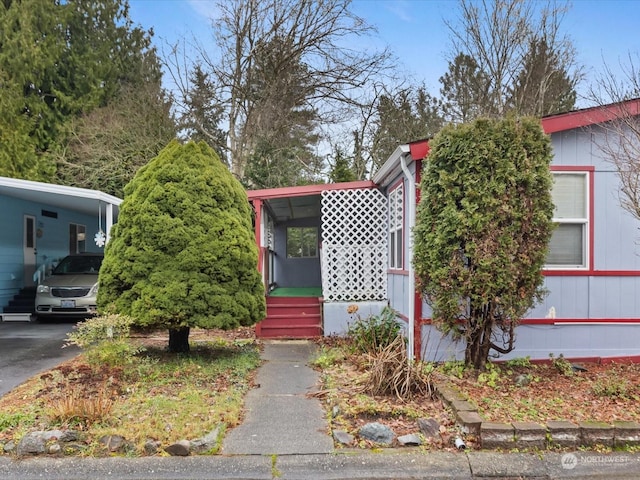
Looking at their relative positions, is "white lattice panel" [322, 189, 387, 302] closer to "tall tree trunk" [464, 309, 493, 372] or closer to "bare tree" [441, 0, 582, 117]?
"tall tree trunk" [464, 309, 493, 372]

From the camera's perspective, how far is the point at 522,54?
726 inches

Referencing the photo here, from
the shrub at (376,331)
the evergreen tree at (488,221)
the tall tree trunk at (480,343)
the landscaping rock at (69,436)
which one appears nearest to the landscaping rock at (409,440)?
the evergreen tree at (488,221)

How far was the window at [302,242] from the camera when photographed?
586 inches

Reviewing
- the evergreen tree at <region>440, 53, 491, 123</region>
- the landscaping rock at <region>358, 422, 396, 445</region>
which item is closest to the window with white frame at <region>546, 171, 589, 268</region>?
the landscaping rock at <region>358, 422, 396, 445</region>

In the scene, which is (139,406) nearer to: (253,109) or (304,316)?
(304,316)

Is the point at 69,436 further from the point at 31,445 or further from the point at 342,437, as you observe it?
the point at 342,437

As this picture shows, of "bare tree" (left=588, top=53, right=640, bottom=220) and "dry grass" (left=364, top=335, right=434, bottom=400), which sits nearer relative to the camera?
"dry grass" (left=364, top=335, right=434, bottom=400)

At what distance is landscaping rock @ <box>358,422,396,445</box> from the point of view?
420cm

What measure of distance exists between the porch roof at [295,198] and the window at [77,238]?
653 cm

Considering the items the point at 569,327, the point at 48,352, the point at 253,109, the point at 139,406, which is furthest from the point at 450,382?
the point at 253,109

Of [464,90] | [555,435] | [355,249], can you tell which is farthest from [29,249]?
[464,90]

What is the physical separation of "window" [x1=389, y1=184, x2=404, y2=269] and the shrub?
0.87 m

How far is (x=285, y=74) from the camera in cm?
1938

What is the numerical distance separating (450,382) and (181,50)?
59.4ft
